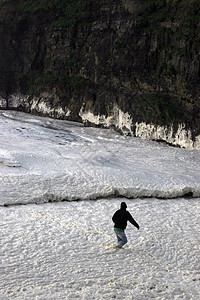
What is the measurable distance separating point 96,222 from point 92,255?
135 inches

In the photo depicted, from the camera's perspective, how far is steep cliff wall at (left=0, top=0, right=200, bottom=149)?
1294 inches

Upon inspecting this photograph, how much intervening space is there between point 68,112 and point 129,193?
94.9 ft

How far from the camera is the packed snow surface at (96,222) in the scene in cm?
1003

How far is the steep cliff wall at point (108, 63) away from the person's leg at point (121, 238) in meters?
20.5

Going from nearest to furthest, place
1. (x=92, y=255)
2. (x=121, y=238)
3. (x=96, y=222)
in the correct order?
(x=92, y=255), (x=121, y=238), (x=96, y=222)

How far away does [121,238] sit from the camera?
11.9 m

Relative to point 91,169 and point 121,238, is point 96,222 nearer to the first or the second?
point 121,238

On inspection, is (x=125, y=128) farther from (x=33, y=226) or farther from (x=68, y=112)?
(x=33, y=226)

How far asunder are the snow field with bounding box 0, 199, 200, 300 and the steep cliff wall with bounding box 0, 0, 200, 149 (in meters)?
17.6

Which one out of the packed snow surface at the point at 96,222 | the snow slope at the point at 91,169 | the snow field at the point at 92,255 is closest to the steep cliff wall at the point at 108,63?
the snow slope at the point at 91,169

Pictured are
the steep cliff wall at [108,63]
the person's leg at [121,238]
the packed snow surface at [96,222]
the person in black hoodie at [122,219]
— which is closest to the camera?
the packed snow surface at [96,222]

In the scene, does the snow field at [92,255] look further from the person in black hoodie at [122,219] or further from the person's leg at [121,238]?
the person in black hoodie at [122,219]

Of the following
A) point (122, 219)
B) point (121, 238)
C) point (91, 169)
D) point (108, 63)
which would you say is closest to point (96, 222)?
point (121, 238)

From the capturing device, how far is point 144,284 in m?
10.2
